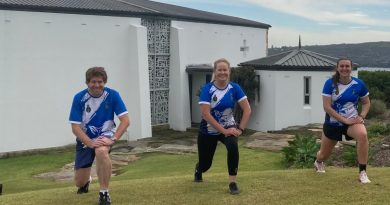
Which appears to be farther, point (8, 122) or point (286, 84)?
point (286, 84)

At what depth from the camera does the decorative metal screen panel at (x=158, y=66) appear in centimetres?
2327

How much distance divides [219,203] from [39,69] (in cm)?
1436

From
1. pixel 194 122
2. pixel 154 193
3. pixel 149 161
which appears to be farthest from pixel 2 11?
pixel 154 193

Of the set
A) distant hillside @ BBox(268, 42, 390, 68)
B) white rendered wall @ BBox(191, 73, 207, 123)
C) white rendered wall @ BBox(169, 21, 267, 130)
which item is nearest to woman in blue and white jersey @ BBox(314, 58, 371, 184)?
white rendered wall @ BBox(169, 21, 267, 130)

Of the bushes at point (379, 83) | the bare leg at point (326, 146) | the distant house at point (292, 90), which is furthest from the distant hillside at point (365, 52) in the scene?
the bare leg at point (326, 146)

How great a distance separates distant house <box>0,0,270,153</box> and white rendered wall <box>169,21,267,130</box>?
0.05 m

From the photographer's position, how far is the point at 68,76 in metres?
19.6

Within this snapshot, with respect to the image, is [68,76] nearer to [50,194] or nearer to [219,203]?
[50,194]

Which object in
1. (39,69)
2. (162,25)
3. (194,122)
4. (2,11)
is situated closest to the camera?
(2,11)

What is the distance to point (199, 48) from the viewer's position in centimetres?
2605

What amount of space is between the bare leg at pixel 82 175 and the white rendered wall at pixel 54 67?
41.1 ft

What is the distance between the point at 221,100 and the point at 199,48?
1983 cm

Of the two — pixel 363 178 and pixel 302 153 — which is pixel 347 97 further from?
pixel 302 153

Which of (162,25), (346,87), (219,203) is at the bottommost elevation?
(219,203)
